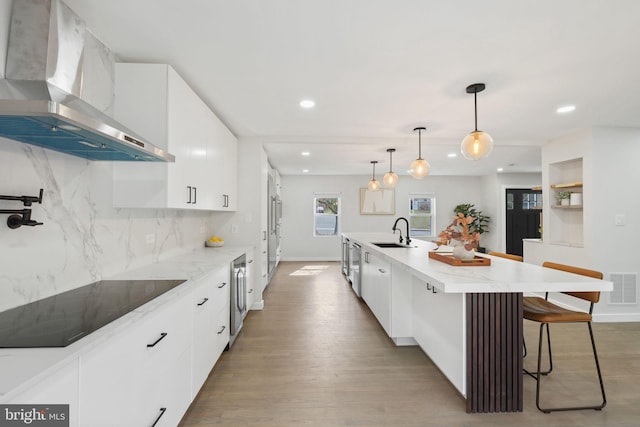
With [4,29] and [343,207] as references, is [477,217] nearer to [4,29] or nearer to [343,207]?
[343,207]

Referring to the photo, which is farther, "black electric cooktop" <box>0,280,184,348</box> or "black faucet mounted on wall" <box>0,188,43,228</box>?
"black faucet mounted on wall" <box>0,188,43,228</box>

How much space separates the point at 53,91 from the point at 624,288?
582 cm

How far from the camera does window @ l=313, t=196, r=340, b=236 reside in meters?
8.68

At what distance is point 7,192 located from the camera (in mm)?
1395

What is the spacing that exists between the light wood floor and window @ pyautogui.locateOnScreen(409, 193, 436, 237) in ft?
17.5

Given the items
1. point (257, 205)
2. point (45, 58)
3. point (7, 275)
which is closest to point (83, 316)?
point (7, 275)

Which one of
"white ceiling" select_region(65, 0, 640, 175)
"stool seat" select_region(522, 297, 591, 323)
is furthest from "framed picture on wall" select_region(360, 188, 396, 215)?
"stool seat" select_region(522, 297, 591, 323)

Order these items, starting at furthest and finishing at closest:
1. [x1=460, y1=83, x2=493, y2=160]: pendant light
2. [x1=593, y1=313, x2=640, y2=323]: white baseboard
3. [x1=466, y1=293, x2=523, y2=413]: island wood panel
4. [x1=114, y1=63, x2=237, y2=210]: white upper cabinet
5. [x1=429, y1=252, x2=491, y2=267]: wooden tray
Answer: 1. [x1=593, y1=313, x2=640, y2=323]: white baseboard
2. [x1=460, y1=83, x2=493, y2=160]: pendant light
3. [x1=429, y1=252, x2=491, y2=267]: wooden tray
4. [x1=114, y1=63, x2=237, y2=210]: white upper cabinet
5. [x1=466, y1=293, x2=523, y2=413]: island wood panel

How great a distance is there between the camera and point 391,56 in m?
2.18

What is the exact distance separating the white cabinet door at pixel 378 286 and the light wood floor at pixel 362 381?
0.21 metres

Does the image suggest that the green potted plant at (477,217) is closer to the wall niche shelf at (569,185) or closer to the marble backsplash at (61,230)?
the wall niche shelf at (569,185)

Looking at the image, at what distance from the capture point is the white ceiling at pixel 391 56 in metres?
1.70

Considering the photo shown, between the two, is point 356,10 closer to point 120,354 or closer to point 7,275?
point 120,354

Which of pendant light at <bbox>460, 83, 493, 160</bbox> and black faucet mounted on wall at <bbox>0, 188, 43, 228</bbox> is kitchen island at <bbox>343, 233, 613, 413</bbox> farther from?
black faucet mounted on wall at <bbox>0, 188, 43, 228</bbox>
